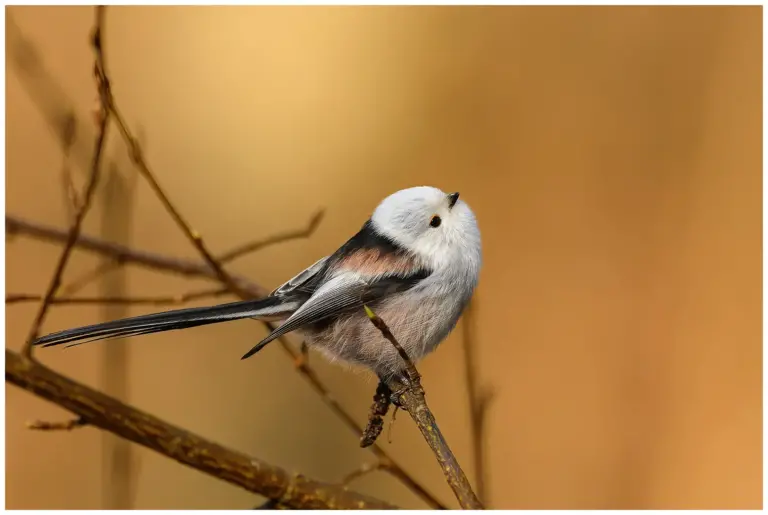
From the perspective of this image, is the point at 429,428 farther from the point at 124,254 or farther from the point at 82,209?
the point at 124,254

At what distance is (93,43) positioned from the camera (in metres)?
1.03

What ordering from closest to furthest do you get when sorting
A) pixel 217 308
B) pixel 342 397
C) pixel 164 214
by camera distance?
1. pixel 217 308
2. pixel 342 397
3. pixel 164 214

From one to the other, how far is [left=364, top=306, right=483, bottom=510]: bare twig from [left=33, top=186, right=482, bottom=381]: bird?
0.80ft

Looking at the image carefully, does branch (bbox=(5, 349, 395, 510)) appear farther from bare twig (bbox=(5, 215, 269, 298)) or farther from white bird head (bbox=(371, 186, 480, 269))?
white bird head (bbox=(371, 186, 480, 269))

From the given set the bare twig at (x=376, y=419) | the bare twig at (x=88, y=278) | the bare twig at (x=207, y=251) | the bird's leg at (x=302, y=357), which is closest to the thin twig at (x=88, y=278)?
the bare twig at (x=88, y=278)

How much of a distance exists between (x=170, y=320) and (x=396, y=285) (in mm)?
425

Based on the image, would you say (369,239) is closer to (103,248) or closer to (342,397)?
(103,248)

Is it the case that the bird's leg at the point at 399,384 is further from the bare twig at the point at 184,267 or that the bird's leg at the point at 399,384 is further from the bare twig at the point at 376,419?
the bare twig at the point at 184,267

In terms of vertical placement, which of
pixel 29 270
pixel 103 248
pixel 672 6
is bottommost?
pixel 103 248

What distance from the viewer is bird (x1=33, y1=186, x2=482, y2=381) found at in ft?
4.26

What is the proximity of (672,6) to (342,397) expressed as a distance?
1.81 meters

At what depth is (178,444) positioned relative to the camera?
1.17 meters

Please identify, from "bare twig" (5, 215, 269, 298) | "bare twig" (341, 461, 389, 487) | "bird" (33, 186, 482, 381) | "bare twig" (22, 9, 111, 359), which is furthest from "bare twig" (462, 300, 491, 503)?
"bare twig" (22, 9, 111, 359)

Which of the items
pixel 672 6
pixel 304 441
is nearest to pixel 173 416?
pixel 304 441
